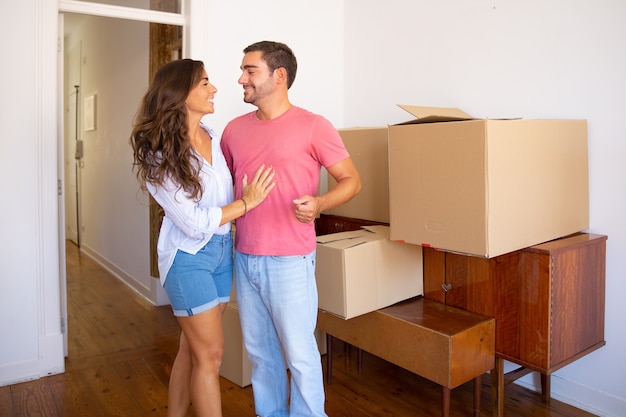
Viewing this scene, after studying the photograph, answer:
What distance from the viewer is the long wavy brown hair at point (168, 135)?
5.49 feet

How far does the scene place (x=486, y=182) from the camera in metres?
1.93

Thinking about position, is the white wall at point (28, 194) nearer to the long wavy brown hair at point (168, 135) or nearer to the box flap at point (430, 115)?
the long wavy brown hair at point (168, 135)

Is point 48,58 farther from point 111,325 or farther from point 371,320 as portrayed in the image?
point 371,320

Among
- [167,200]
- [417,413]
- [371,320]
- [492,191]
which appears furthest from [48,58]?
[417,413]

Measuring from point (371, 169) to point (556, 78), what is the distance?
95 centimetres

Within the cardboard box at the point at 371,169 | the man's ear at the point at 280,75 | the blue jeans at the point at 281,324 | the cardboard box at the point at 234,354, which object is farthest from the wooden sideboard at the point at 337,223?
the man's ear at the point at 280,75

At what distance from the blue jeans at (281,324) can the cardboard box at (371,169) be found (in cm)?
89

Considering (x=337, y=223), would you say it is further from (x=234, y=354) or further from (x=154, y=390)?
(x=154, y=390)

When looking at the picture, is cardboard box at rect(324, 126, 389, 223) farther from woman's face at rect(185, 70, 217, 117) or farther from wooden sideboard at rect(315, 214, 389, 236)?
woman's face at rect(185, 70, 217, 117)

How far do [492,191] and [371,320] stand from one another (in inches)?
34.3

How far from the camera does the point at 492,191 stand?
6.38 ft

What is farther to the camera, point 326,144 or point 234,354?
point 234,354

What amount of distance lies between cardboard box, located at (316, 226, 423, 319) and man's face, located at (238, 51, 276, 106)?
728 mm

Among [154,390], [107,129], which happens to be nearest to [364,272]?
[154,390]
